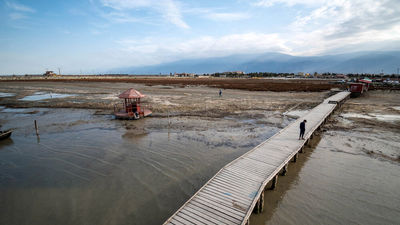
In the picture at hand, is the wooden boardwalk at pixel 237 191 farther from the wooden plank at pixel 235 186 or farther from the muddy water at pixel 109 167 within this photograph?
the muddy water at pixel 109 167

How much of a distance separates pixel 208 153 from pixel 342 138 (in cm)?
1157

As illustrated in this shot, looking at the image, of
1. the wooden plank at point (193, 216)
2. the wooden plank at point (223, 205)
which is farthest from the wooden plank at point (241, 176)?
the wooden plank at point (193, 216)

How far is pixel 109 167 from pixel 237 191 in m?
7.64

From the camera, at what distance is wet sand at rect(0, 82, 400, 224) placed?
7.88m

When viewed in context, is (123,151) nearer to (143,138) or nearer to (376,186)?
(143,138)

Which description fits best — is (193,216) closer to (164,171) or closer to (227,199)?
(227,199)

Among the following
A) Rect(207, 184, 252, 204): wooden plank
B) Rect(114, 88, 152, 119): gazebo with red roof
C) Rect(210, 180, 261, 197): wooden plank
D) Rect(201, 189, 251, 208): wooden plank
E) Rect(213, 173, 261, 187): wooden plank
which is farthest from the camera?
Rect(114, 88, 152, 119): gazebo with red roof

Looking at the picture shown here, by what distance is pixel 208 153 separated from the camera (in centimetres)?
1312

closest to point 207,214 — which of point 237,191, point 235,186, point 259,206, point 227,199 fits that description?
point 227,199

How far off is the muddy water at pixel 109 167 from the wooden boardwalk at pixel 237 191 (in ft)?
4.86

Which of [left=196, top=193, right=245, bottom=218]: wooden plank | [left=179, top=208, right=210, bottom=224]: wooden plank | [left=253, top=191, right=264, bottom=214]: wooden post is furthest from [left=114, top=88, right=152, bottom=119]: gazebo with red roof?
[left=253, top=191, right=264, bottom=214]: wooden post

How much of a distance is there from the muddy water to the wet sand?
2.1 inches

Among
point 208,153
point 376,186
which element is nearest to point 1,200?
point 208,153

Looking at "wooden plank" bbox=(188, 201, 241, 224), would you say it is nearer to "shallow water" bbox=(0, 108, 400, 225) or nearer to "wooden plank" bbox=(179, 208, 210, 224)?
"wooden plank" bbox=(179, 208, 210, 224)
